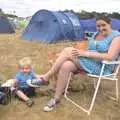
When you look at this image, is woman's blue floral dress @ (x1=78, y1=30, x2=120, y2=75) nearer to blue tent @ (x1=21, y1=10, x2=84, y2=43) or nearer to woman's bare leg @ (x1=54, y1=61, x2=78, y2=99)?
woman's bare leg @ (x1=54, y1=61, x2=78, y2=99)

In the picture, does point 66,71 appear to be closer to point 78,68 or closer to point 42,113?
point 78,68

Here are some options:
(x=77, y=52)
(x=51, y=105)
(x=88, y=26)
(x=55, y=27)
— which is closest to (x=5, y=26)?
(x=88, y=26)

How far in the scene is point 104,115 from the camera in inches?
154

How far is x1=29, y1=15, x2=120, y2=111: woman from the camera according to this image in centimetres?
399

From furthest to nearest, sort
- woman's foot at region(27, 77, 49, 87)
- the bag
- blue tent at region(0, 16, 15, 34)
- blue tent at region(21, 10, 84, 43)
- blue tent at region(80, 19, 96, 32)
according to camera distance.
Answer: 1. blue tent at region(0, 16, 15, 34)
2. blue tent at region(80, 19, 96, 32)
3. blue tent at region(21, 10, 84, 43)
4. woman's foot at region(27, 77, 49, 87)
5. the bag

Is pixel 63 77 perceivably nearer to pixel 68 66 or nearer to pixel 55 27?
pixel 68 66

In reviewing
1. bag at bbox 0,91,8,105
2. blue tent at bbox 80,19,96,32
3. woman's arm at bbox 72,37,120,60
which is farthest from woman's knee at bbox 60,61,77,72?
blue tent at bbox 80,19,96,32

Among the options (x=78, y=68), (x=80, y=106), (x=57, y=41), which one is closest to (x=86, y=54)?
(x=78, y=68)

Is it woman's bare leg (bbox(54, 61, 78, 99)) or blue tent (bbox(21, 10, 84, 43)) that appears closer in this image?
woman's bare leg (bbox(54, 61, 78, 99))

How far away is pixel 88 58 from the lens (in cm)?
411

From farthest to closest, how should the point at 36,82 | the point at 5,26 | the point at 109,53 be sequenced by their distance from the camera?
the point at 5,26
the point at 36,82
the point at 109,53

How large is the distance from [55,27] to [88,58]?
8544 millimetres

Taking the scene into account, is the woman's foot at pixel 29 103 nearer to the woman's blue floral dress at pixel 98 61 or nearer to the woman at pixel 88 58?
the woman at pixel 88 58

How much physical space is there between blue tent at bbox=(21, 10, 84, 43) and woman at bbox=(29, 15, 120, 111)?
8261mm
